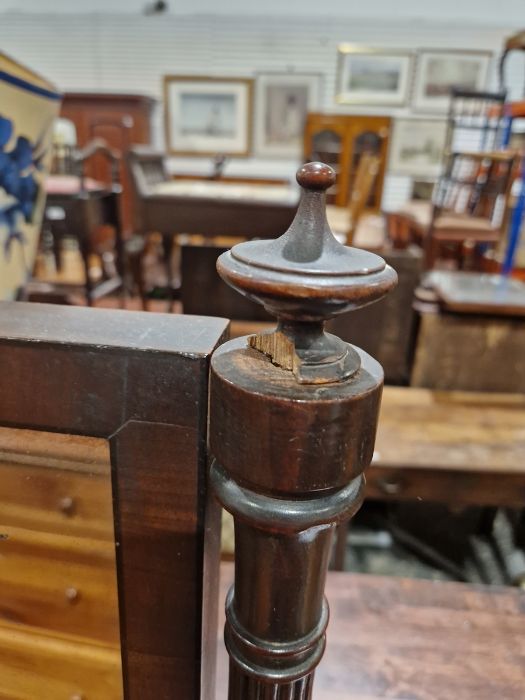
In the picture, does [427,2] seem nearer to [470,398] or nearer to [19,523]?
[470,398]

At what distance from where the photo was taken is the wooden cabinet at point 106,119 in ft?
16.0

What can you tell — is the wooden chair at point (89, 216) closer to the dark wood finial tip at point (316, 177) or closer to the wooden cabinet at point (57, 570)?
the wooden cabinet at point (57, 570)

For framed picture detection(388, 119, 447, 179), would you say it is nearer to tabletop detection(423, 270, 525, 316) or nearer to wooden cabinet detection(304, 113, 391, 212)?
wooden cabinet detection(304, 113, 391, 212)

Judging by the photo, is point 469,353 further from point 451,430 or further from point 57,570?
point 57,570

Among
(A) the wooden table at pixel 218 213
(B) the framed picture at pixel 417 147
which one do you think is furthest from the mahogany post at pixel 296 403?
(B) the framed picture at pixel 417 147

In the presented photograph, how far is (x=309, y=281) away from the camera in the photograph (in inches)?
14.5

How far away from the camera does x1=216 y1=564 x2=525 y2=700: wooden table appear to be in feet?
2.72

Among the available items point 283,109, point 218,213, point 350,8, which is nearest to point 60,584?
point 218,213

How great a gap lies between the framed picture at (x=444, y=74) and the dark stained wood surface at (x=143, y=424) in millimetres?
5743

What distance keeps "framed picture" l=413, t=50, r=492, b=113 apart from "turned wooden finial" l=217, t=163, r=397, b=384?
5784 millimetres

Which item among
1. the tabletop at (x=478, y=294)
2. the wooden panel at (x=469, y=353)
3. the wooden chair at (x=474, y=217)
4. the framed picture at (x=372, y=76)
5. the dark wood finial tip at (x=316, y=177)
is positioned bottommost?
the wooden panel at (x=469, y=353)

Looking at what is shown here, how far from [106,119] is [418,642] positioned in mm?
5088

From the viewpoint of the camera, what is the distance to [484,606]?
1011mm

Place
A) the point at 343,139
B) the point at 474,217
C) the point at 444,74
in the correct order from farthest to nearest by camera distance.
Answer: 1. the point at 444,74
2. the point at 343,139
3. the point at 474,217
